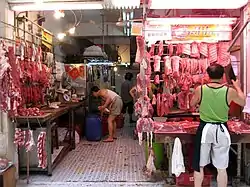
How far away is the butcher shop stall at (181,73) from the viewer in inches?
204

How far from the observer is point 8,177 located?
4.84 m

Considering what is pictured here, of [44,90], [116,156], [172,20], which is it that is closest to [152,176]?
[116,156]

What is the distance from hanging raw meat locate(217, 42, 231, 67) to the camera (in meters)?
6.12

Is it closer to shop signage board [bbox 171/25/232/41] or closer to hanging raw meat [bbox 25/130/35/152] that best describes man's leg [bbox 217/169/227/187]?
shop signage board [bbox 171/25/232/41]

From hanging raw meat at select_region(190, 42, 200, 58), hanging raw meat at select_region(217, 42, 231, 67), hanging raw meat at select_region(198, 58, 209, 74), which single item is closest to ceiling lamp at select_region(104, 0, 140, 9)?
hanging raw meat at select_region(190, 42, 200, 58)

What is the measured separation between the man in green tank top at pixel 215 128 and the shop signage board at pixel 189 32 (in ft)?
5.26

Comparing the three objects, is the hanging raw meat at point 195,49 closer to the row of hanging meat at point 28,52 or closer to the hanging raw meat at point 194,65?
the hanging raw meat at point 194,65

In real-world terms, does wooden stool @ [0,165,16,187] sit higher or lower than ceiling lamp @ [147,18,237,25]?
lower

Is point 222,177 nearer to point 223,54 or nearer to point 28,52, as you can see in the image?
point 223,54

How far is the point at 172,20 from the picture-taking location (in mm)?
5758

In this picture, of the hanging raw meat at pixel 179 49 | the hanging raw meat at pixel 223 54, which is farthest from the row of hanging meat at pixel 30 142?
the hanging raw meat at pixel 223 54

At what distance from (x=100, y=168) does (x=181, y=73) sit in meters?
2.24

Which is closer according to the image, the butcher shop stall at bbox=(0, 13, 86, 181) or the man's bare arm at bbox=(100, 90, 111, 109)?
the butcher shop stall at bbox=(0, 13, 86, 181)

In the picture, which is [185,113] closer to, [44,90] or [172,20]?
[172,20]
